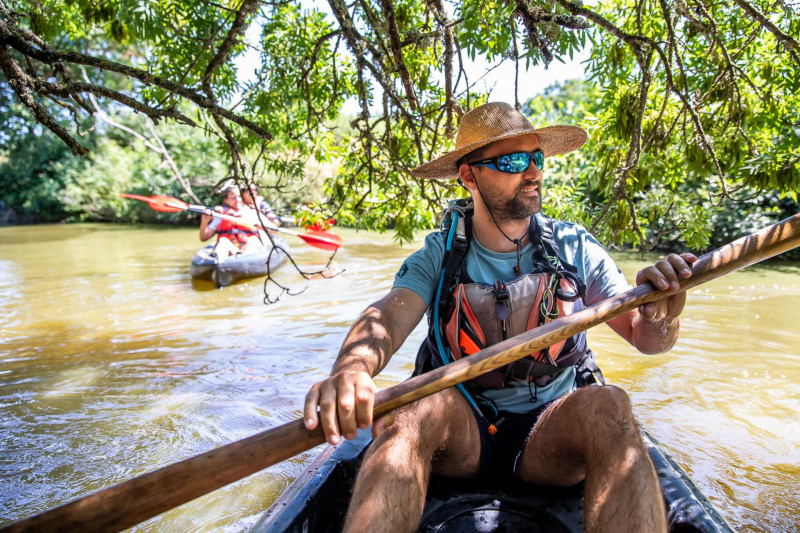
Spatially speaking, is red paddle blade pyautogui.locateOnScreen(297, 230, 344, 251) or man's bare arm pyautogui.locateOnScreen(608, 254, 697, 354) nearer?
man's bare arm pyautogui.locateOnScreen(608, 254, 697, 354)

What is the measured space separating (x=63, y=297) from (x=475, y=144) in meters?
7.88

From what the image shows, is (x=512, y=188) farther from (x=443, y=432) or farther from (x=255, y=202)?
(x=255, y=202)

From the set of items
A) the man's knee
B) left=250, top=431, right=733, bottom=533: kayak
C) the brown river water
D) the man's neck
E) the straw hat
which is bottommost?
the brown river water

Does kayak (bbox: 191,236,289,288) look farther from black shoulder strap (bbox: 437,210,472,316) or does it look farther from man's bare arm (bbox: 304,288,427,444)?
man's bare arm (bbox: 304,288,427,444)

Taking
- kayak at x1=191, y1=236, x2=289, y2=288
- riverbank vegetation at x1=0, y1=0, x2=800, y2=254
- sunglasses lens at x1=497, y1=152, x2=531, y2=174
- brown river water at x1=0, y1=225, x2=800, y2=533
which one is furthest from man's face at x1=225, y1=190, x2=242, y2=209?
sunglasses lens at x1=497, y1=152, x2=531, y2=174

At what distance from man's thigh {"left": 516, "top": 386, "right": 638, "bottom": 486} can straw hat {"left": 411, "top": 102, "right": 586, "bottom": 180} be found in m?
1.03

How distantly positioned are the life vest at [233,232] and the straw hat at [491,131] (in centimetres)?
751

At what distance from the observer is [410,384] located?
60.9 inches

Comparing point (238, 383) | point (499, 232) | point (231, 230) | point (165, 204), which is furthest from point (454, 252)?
point (231, 230)

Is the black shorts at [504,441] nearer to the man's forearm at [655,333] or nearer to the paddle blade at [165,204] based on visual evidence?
the man's forearm at [655,333]

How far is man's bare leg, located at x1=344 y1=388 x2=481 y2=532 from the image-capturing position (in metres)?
1.53

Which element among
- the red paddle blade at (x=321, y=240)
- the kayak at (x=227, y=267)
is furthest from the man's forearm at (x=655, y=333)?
the kayak at (x=227, y=267)

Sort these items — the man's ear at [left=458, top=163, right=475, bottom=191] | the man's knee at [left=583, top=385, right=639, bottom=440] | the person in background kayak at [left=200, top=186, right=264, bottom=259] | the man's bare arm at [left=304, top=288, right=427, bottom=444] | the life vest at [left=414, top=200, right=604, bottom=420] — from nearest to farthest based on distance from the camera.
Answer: the man's bare arm at [left=304, top=288, right=427, bottom=444] → the man's knee at [left=583, top=385, right=639, bottom=440] → the life vest at [left=414, top=200, right=604, bottom=420] → the man's ear at [left=458, top=163, right=475, bottom=191] → the person in background kayak at [left=200, top=186, right=264, bottom=259]

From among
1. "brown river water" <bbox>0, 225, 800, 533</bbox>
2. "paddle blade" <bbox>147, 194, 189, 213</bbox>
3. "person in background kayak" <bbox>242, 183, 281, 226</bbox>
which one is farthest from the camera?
"paddle blade" <bbox>147, 194, 189, 213</bbox>
